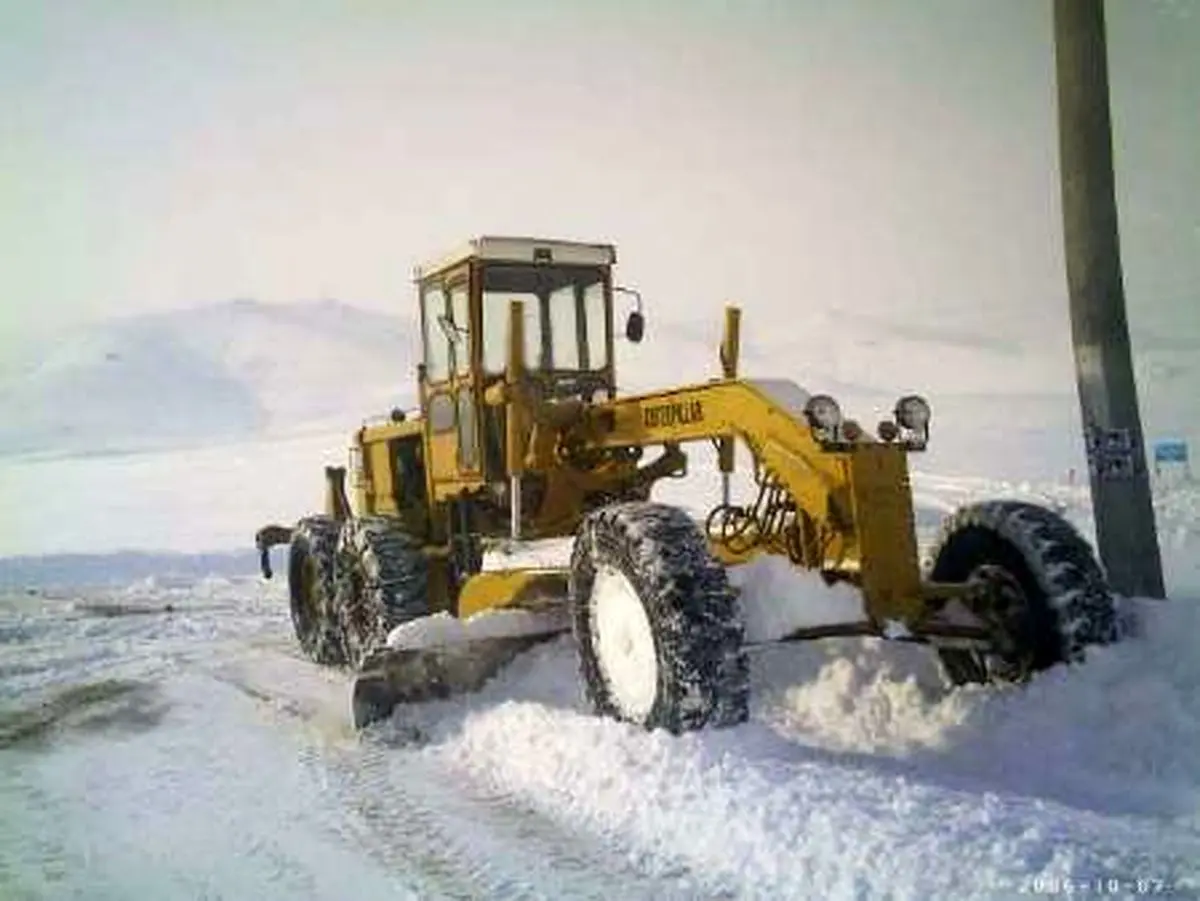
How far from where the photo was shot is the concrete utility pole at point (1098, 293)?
Result: 18.0 ft

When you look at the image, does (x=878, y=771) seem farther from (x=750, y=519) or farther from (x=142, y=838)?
(x=142, y=838)

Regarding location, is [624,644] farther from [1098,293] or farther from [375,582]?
[1098,293]

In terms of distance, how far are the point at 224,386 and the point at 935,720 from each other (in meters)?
16.0

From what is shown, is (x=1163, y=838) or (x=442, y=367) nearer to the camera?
(x=1163, y=838)

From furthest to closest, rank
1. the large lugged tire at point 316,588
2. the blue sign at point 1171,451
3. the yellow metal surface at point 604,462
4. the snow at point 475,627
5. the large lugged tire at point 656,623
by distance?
the large lugged tire at point 316,588 → the blue sign at point 1171,451 → the snow at point 475,627 → the yellow metal surface at point 604,462 → the large lugged tire at point 656,623

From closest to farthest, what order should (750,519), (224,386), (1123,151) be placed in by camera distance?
(1123,151) < (750,519) < (224,386)

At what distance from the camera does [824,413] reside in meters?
4.75

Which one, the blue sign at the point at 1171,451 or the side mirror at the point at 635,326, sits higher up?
the side mirror at the point at 635,326

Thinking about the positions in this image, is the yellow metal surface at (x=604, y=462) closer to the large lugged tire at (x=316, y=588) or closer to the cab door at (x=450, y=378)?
the cab door at (x=450, y=378)

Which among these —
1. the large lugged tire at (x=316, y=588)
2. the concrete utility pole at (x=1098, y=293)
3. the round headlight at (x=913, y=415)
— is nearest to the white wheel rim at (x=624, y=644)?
the round headlight at (x=913, y=415)

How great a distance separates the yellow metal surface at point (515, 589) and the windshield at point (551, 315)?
1.36 m

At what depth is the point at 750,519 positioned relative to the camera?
18.3 feet

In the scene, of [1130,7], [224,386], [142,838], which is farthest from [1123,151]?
[224,386]

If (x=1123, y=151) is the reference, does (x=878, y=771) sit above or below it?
below
